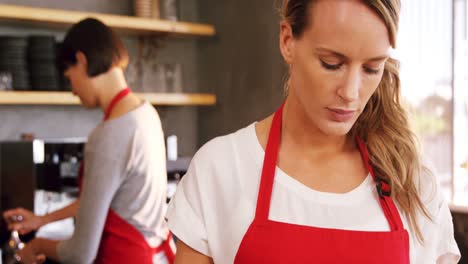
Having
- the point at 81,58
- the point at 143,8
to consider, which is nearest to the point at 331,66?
the point at 81,58

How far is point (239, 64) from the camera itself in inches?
154

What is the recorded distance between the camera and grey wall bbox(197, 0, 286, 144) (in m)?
3.64

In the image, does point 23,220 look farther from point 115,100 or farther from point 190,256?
point 190,256

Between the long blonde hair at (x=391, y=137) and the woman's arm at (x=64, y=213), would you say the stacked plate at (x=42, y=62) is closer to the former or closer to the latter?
the woman's arm at (x=64, y=213)

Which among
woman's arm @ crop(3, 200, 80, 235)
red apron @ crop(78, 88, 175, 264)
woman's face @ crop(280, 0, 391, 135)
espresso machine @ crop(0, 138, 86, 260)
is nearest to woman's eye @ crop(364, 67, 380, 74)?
woman's face @ crop(280, 0, 391, 135)

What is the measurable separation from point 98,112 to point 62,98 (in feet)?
1.68

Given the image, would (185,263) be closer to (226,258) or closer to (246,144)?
(226,258)

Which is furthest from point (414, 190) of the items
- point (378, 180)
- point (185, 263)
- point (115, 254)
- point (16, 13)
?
point (16, 13)

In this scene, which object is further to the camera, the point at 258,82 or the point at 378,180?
the point at 258,82

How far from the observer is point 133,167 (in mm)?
1959

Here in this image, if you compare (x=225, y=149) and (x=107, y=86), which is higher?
(x=107, y=86)

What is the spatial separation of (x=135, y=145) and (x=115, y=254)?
0.38 m

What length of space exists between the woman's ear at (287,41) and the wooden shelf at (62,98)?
2.21m

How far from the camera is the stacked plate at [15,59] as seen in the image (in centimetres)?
307
